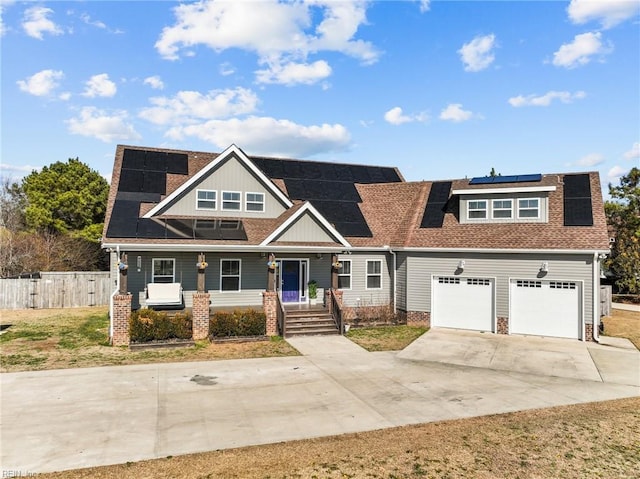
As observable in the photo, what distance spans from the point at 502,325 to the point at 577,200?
6.38 metres

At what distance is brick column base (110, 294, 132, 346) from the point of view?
15.5 meters

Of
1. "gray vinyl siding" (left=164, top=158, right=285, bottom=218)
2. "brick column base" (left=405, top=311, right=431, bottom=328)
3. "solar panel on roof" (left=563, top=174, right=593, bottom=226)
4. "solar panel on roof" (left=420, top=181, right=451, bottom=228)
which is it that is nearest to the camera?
"solar panel on roof" (left=563, top=174, right=593, bottom=226)

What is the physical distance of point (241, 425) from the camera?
8953 millimetres

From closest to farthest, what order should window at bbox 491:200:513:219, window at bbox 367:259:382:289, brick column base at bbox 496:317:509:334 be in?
brick column base at bbox 496:317:509:334
window at bbox 491:200:513:219
window at bbox 367:259:382:289

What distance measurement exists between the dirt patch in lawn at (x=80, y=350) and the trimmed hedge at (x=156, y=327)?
23.3 inches

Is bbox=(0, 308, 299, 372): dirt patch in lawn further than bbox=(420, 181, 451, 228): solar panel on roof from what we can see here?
No

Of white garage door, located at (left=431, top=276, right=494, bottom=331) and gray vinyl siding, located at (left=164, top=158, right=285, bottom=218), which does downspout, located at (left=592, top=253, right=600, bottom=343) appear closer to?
white garage door, located at (left=431, top=276, right=494, bottom=331)

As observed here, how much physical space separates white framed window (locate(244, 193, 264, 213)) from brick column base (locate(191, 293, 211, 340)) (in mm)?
5956

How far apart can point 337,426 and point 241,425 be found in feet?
6.31

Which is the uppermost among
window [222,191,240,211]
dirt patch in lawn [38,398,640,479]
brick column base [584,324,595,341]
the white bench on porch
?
window [222,191,240,211]

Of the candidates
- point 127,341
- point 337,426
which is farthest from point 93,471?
point 127,341

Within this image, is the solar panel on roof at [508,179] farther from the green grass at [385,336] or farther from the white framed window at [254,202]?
the white framed window at [254,202]

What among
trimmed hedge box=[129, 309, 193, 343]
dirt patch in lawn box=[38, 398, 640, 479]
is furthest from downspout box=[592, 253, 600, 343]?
trimmed hedge box=[129, 309, 193, 343]

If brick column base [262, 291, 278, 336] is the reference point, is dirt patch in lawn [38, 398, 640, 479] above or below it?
below
